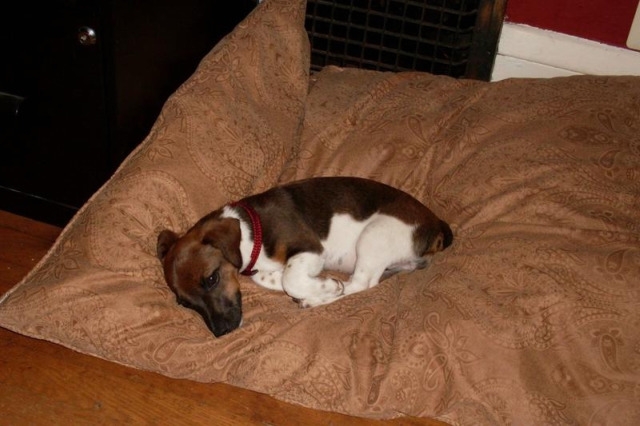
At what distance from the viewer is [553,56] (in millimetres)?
4410

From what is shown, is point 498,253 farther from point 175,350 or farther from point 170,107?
point 170,107

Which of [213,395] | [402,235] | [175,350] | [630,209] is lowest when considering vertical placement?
[213,395]

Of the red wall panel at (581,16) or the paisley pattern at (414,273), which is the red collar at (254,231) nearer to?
the paisley pattern at (414,273)

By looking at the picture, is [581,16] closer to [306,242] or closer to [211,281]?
[306,242]

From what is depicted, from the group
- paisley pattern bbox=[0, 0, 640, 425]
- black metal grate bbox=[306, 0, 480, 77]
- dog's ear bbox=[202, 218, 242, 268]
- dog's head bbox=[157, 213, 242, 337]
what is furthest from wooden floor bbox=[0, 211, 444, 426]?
black metal grate bbox=[306, 0, 480, 77]

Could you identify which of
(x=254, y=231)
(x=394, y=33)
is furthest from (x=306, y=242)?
(x=394, y=33)

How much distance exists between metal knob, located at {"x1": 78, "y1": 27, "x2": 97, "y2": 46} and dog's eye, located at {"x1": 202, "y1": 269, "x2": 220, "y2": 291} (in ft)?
3.89

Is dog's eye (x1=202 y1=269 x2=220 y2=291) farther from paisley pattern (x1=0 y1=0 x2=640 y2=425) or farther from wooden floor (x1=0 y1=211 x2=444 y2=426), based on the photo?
wooden floor (x1=0 y1=211 x2=444 y2=426)

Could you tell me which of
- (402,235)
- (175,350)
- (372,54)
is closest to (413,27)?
(372,54)

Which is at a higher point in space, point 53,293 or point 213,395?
point 53,293

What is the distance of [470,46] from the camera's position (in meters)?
4.45

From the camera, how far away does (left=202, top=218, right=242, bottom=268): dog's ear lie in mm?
3074

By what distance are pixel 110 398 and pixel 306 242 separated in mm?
1095

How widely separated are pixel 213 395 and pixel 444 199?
151 centimetres
